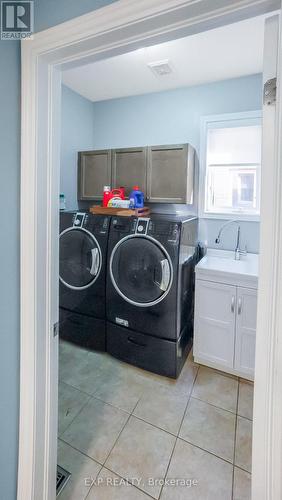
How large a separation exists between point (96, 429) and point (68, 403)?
0.32 metres

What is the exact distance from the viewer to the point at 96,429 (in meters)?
1.65

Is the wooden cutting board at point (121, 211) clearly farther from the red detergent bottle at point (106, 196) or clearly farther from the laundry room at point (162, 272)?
the red detergent bottle at point (106, 196)

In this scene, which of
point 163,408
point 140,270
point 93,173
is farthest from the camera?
point 93,173

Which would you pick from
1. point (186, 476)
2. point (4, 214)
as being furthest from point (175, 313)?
point (4, 214)

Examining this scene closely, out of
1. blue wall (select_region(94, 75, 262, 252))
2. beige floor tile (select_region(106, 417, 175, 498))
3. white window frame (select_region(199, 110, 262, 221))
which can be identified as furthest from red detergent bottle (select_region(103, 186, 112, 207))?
beige floor tile (select_region(106, 417, 175, 498))

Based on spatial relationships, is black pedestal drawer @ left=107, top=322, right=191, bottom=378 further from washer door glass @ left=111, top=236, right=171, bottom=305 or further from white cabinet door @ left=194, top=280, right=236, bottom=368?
washer door glass @ left=111, top=236, right=171, bottom=305

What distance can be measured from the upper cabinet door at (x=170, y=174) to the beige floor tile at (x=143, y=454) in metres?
1.80

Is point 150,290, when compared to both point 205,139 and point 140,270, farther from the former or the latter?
point 205,139

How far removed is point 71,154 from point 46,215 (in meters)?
2.10

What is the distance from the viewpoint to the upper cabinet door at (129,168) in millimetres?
2548

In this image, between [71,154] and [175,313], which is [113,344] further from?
[71,154]

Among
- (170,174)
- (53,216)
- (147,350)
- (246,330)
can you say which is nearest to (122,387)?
(147,350)

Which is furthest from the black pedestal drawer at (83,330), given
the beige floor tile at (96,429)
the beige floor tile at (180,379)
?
the beige floor tile at (96,429)

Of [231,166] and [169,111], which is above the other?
[169,111]
